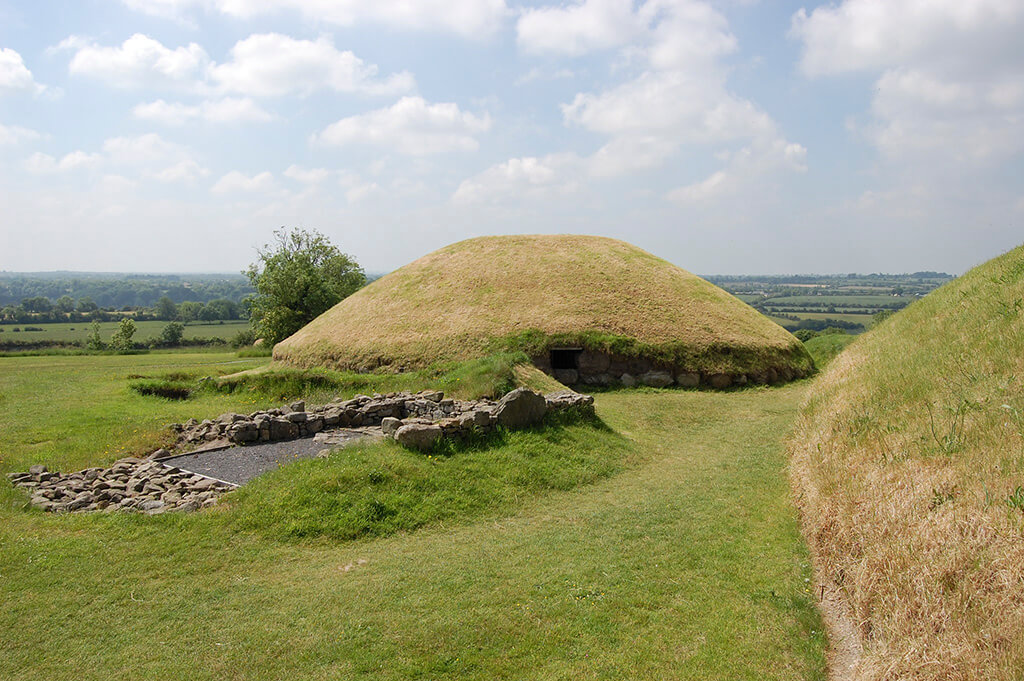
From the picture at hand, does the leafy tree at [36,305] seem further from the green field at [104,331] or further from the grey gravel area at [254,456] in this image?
the grey gravel area at [254,456]

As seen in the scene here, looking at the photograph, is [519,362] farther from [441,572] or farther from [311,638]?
[311,638]

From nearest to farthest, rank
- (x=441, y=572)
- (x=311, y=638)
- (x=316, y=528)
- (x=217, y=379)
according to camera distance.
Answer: (x=311, y=638)
(x=441, y=572)
(x=316, y=528)
(x=217, y=379)

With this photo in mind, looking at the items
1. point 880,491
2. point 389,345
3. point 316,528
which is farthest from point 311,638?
point 389,345

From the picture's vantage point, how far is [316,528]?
8.83m

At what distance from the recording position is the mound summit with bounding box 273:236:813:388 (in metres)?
21.6

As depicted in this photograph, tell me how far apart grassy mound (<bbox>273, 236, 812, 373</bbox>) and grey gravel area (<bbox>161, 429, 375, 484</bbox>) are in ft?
26.3

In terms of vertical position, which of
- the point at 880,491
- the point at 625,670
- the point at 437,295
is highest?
the point at 437,295

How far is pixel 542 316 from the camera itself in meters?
22.8

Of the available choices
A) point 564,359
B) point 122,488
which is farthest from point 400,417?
point 564,359

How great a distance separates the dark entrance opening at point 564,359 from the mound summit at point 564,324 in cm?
4

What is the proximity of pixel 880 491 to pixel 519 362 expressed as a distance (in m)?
12.3

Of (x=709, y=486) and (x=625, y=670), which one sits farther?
(x=709, y=486)

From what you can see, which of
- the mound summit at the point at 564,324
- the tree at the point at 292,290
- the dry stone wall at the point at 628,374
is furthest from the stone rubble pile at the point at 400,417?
the tree at the point at 292,290

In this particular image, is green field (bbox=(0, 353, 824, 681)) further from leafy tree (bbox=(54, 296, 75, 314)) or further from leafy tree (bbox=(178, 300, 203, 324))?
leafy tree (bbox=(54, 296, 75, 314))
